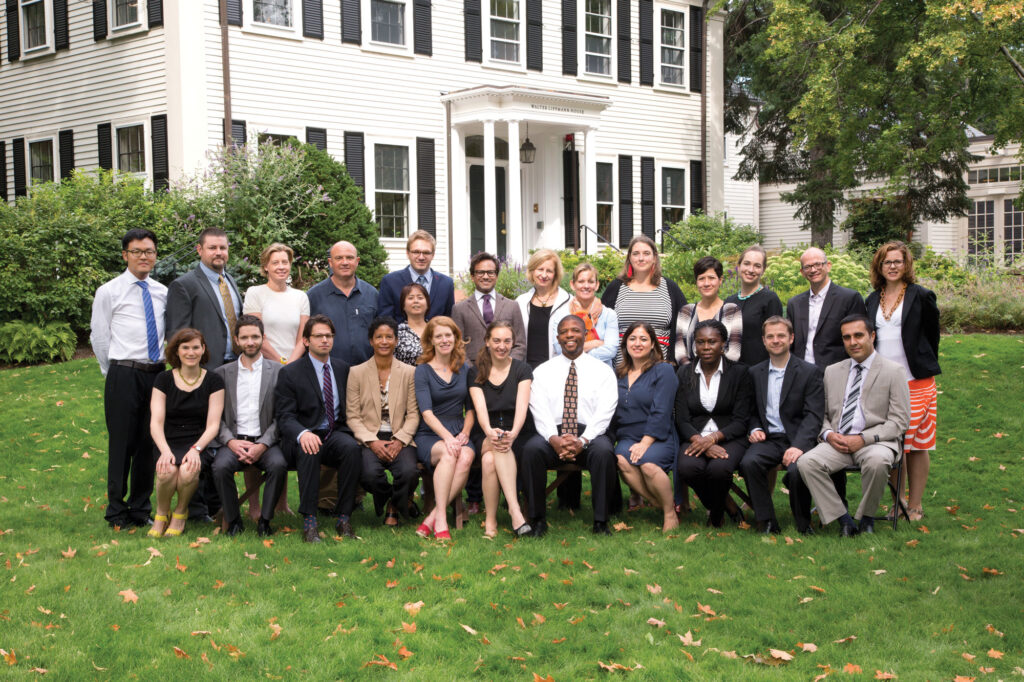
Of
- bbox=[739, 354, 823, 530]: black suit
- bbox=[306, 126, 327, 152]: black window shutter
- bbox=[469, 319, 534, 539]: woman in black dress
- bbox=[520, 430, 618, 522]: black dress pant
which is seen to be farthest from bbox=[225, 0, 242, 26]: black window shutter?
bbox=[739, 354, 823, 530]: black suit

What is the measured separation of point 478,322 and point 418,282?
590 mm

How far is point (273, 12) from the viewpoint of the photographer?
666 inches

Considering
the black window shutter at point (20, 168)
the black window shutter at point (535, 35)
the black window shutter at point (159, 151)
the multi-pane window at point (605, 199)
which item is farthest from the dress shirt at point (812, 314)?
the black window shutter at point (20, 168)

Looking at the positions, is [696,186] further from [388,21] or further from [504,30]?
[388,21]

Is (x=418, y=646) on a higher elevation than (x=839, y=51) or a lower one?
lower

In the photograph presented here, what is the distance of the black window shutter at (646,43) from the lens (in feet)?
71.2

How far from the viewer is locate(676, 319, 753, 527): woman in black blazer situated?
667 cm

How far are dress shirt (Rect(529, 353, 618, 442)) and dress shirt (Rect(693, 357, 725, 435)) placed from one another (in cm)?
62

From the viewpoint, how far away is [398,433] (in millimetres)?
6844

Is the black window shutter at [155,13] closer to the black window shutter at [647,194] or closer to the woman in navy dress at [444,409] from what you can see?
the black window shutter at [647,194]

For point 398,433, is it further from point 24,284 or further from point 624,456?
point 24,284

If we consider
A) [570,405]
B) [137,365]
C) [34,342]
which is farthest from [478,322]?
[34,342]

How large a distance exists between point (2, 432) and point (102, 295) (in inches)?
168

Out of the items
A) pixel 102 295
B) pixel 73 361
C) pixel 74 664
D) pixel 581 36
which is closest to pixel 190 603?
pixel 74 664
